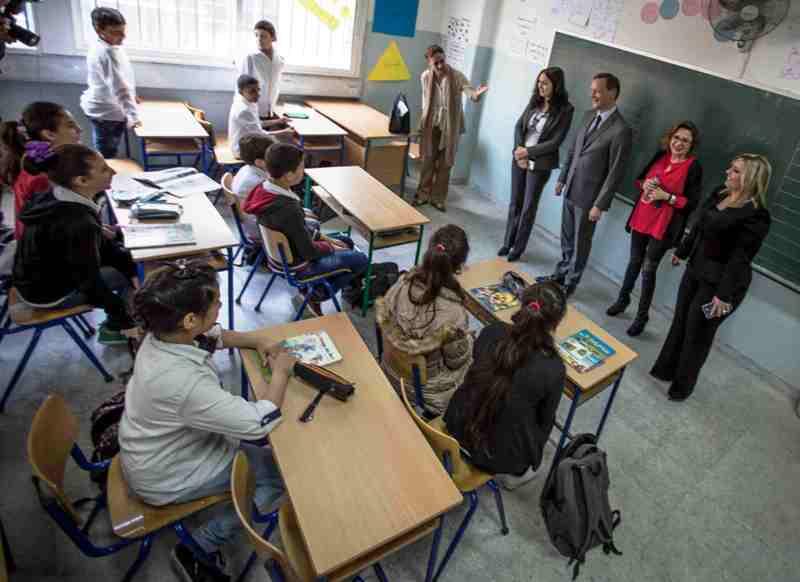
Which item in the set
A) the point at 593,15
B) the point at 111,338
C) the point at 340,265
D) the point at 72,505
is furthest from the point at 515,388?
the point at 593,15

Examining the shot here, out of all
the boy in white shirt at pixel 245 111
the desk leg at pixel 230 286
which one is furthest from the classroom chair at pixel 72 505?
the boy in white shirt at pixel 245 111

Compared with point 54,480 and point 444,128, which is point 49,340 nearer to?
point 54,480

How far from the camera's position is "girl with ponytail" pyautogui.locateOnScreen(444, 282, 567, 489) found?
1.78m

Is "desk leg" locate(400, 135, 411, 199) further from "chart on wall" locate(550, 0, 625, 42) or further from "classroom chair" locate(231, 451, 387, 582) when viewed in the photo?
"classroom chair" locate(231, 451, 387, 582)

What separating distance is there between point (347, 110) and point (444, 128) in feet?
3.67

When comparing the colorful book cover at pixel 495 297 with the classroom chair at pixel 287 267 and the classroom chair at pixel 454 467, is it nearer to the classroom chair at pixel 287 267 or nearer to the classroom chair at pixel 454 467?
the classroom chair at pixel 454 467

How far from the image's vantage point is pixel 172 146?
434cm

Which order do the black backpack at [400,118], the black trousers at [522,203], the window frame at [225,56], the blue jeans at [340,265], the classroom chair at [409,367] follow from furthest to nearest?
the black backpack at [400,118]
the window frame at [225,56]
the black trousers at [522,203]
the blue jeans at [340,265]
the classroom chair at [409,367]

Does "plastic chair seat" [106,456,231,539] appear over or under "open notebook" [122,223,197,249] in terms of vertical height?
under

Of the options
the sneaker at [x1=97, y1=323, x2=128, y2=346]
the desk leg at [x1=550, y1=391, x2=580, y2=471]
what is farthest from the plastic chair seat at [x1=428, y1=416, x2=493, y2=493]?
the sneaker at [x1=97, y1=323, x2=128, y2=346]

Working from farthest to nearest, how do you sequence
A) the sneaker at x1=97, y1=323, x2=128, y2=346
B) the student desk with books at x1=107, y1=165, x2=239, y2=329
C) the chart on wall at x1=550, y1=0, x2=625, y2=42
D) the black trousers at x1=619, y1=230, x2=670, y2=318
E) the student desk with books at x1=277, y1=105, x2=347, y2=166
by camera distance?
1. the student desk with books at x1=277, y1=105, x2=347, y2=166
2. the chart on wall at x1=550, y1=0, x2=625, y2=42
3. the black trousers at x1=619, y1=230, x2=670, y2=318
4. the sneaker at x1=97, y1=323, x2=128, y2=346
5. the student desk with books at x1=107, y1=165, x2=239, y2=329

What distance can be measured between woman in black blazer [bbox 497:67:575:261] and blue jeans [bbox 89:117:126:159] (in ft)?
10.4

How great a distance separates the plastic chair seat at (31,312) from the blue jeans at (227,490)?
121cm

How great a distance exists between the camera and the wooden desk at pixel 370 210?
3.26 metres
